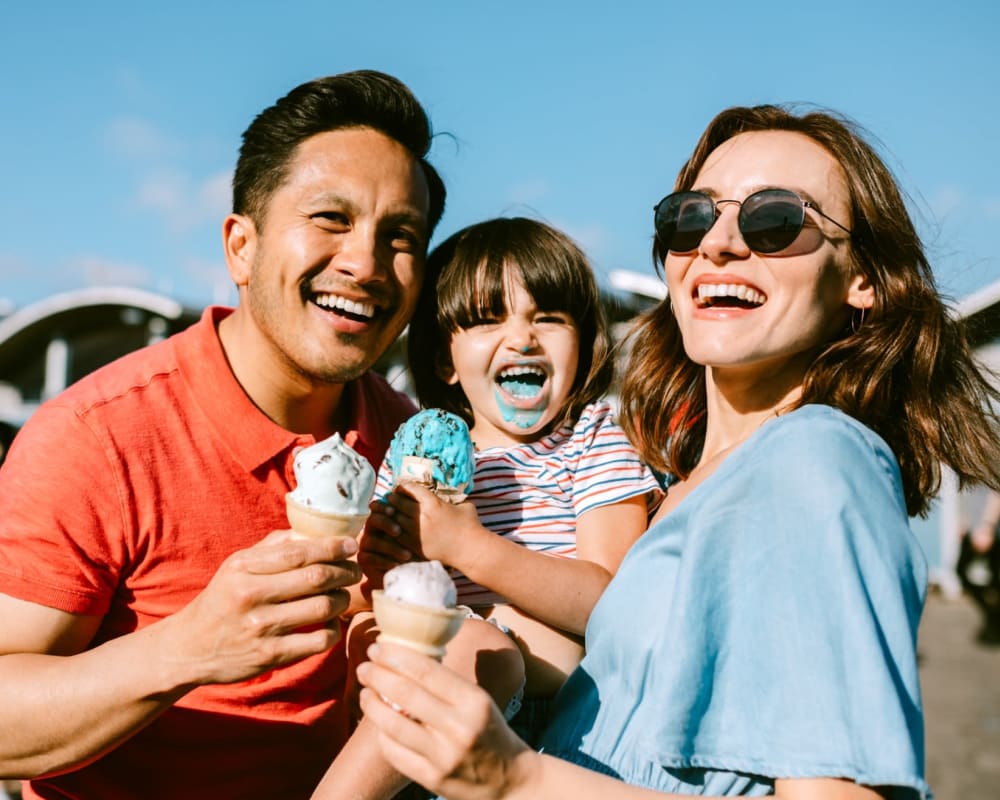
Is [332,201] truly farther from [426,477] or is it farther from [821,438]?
[821,438]

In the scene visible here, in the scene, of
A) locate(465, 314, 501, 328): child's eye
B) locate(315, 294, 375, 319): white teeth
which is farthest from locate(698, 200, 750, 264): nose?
locate(315, 294, 375, 319): white teeth

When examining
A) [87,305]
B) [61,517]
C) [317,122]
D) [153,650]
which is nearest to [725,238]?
[317,122]

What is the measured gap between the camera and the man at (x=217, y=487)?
2602 mm

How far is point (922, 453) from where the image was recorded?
2273 millimetres

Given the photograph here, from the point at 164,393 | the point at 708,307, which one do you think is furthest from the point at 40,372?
the point at 708,307

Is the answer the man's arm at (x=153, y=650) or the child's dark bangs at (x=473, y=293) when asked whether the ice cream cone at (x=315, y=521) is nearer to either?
the man's arm at (x=153, y=650)

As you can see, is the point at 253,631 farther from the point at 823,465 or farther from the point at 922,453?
the point at 922,453

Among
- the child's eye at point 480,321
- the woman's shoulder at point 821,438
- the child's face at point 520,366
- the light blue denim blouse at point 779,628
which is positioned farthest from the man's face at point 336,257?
the woman's shoulder at point 821,438

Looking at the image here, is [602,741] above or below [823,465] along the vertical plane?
below

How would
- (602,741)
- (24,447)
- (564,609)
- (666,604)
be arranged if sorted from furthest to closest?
(24,447) → (564,609) → (602,741) → (666,604)

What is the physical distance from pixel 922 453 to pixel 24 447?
9.33 ft

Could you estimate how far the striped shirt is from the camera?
120 inches

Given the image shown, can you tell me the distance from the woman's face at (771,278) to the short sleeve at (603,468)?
0.70 metres

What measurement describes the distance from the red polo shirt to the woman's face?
5.63 ft
